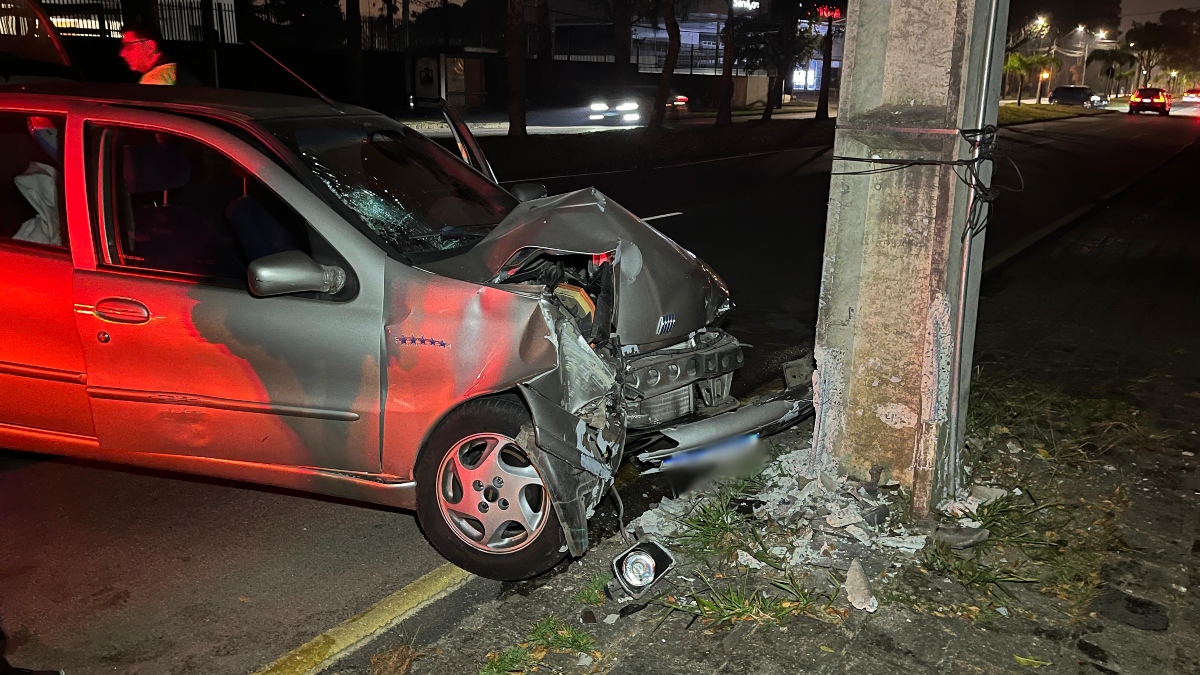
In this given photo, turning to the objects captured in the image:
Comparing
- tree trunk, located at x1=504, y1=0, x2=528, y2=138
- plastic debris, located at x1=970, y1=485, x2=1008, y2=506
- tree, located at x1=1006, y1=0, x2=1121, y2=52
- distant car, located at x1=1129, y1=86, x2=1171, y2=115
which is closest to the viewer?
plastic debris, located at x1=970, y1=485, x2=1008, y2=506

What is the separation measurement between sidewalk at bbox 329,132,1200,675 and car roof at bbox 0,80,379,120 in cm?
234

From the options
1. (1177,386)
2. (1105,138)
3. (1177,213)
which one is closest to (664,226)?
(1177,386)

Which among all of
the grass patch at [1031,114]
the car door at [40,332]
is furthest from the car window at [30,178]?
the grass patch at [1031,114]

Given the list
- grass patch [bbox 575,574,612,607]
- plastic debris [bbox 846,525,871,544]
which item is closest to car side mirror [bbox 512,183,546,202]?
grass patch [bbox 575,574,612,607]

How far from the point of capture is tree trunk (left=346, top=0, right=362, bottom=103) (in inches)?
1089

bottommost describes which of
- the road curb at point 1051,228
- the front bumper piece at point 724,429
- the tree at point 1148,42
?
the road curb at point 1051,228

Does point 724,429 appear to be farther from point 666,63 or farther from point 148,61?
point 666,63

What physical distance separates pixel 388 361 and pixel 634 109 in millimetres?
28758

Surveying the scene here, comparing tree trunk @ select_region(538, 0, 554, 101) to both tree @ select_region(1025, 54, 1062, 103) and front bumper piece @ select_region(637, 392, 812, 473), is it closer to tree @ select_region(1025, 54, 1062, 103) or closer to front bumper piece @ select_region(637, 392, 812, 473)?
front bumper piece @ select_region(637, 392, 812, 473)

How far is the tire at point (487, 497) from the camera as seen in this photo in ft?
12.4

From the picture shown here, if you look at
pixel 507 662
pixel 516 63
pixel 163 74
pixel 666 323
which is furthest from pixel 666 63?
pixel 507 662

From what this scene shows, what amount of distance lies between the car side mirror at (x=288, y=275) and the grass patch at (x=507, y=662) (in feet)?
4.96

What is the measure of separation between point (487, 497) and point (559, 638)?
0.66 metres

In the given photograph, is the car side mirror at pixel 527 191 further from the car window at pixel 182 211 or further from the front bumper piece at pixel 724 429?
the front bumper piece at pixel 724 429
